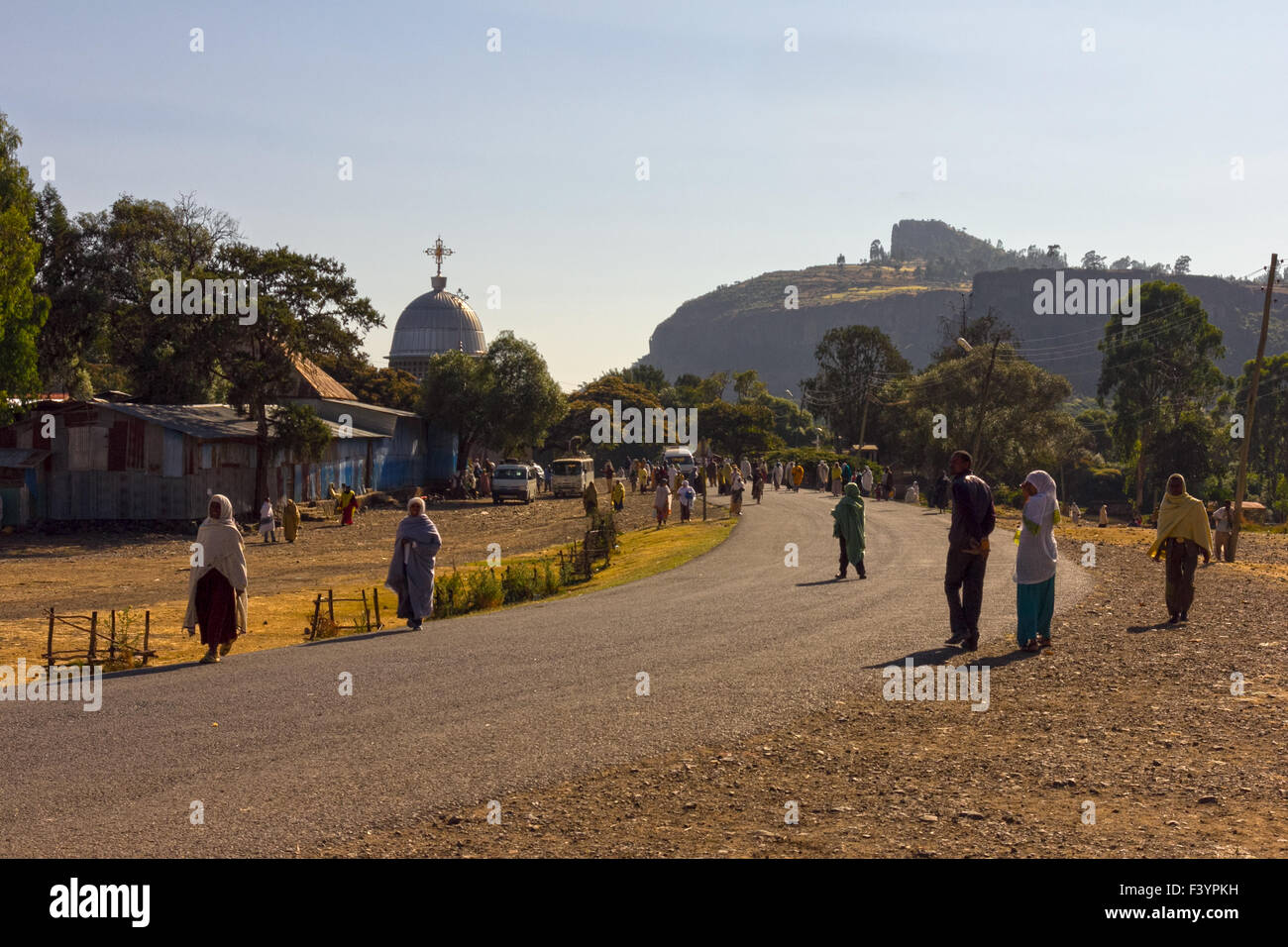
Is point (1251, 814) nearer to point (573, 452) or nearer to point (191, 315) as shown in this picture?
point (191, 315)

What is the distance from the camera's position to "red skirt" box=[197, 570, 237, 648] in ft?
42.4

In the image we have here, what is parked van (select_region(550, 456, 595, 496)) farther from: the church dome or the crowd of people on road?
the church dome

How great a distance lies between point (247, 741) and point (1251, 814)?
23.0 feet

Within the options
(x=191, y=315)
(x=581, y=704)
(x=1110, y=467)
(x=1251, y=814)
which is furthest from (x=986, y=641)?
(x=1110, y=467)

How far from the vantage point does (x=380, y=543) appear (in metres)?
35.2

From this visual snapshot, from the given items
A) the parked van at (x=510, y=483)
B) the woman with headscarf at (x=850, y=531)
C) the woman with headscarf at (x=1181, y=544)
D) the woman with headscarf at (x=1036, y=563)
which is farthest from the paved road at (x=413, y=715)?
the parked van at (x=510, y=483)

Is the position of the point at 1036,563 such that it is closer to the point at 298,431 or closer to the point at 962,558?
the point at 962,558

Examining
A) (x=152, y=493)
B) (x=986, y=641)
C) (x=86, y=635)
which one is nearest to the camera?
(x=986, y=641)

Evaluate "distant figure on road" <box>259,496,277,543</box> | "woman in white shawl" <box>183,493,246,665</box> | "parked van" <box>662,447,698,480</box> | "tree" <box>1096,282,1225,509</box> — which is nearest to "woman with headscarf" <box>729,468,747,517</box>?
"distant figure on road" <box>259,496,277,543</box>

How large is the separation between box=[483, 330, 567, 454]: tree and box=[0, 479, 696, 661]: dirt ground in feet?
46.3

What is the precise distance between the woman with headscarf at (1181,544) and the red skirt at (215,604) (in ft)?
38.0

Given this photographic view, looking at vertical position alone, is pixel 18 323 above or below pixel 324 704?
above

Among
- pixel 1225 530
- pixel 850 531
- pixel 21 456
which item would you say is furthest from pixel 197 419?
pixel 1225 530

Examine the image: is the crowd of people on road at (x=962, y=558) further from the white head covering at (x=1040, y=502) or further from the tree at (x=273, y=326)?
the tree at (x=273, y=326)
